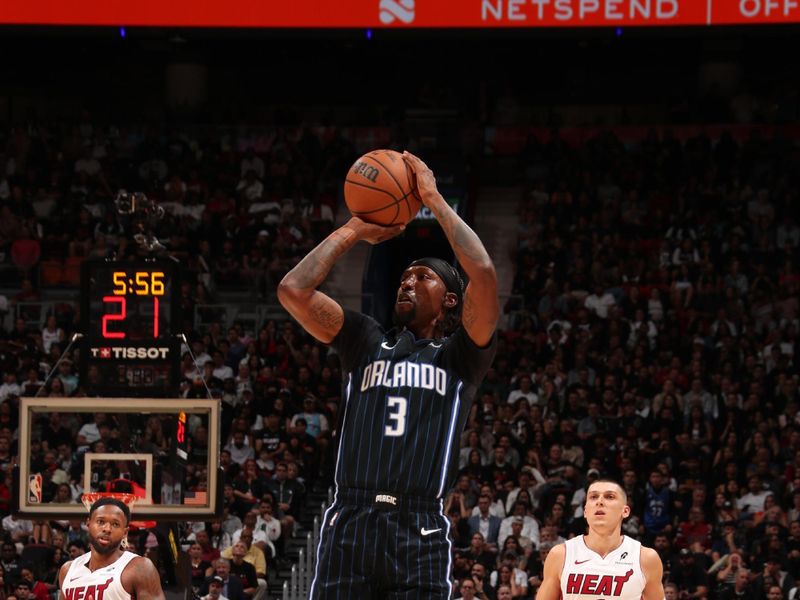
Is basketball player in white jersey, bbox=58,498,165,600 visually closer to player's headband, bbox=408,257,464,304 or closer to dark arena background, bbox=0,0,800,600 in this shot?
player's headband, bbox=408,257,464,304

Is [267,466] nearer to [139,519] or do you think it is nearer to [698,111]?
[139,519]

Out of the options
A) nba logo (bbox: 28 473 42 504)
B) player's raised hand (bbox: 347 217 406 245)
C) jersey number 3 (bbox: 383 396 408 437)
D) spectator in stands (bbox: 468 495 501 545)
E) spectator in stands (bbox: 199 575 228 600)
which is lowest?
spectator in stands (bbox: 199 575 228 600)

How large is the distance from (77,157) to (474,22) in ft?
23.5

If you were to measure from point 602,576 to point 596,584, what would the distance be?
5 cm

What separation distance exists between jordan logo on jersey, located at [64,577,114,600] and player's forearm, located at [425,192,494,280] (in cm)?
313

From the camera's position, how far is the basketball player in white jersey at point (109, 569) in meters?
7.26


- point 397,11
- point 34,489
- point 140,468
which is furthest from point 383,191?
point 397,11

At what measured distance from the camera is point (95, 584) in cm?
727

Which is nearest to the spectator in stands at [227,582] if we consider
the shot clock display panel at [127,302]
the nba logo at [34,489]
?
the nba logo at [34,489]

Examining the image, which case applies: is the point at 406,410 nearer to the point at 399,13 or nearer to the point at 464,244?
the point at 464,244

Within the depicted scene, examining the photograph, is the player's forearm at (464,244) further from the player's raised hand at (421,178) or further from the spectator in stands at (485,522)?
the spectator in stands at (485,522)

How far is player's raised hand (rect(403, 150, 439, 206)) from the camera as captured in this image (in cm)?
523

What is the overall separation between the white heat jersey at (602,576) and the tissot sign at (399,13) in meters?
11.3

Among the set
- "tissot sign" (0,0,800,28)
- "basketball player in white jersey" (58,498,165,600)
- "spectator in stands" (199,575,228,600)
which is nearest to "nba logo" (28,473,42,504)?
"spectator in stands" (199,575,228,600)
